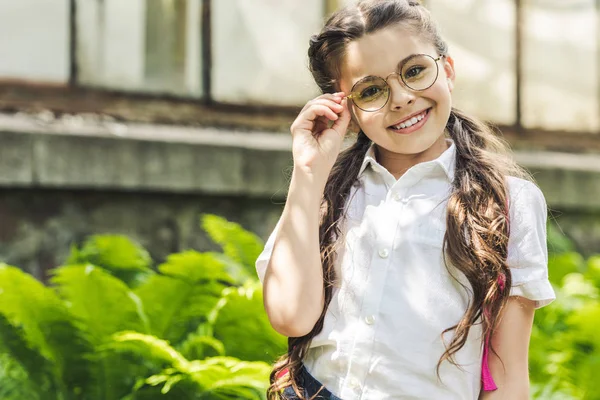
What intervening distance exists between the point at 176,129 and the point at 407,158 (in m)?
3.26

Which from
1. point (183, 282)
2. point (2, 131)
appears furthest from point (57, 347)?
point (2, 131)

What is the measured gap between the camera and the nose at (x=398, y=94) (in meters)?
2.12

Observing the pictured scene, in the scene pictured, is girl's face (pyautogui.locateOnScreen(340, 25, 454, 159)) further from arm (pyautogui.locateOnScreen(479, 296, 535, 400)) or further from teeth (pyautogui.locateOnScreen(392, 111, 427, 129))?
arm (pyautogui.locateOnScreen(479, 296, 535, 400))

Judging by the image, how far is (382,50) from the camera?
2.14 metres

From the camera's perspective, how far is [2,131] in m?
4.64

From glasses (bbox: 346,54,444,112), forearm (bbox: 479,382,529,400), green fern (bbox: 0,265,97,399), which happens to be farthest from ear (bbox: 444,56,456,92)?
green fern (bbox: 0,265,97,399)

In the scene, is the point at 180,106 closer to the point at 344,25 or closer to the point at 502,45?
the point at 502,45

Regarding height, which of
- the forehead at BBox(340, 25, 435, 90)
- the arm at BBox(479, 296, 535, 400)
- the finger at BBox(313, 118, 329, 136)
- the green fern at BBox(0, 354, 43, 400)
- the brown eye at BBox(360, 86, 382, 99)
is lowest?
the green fern at BBox(0, 354, 43, 400)

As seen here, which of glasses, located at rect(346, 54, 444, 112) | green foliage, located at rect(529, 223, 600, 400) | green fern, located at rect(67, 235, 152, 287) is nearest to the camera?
glasses, located at rect(346, 54, 444, 112)

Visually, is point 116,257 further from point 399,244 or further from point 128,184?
point 399,244

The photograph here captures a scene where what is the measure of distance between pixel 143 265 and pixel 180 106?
51.6 inches

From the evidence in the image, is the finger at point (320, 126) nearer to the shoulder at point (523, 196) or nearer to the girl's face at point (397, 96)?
the girl's face at point (397, 96)

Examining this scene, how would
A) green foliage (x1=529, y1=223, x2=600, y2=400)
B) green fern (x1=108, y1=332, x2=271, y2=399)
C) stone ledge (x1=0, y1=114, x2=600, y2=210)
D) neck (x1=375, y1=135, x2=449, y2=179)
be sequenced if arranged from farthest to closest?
stone ledge (x1=0, y1=114, x2=600, y2=210), green foliage (x1=529, y1=223, x2=600, y2=400), green fern (x1=108, y1=332, x2=271, y2=399), neck (x1=375, y1=135, x2=449, y2=179)

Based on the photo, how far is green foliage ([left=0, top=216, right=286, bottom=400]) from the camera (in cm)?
377
